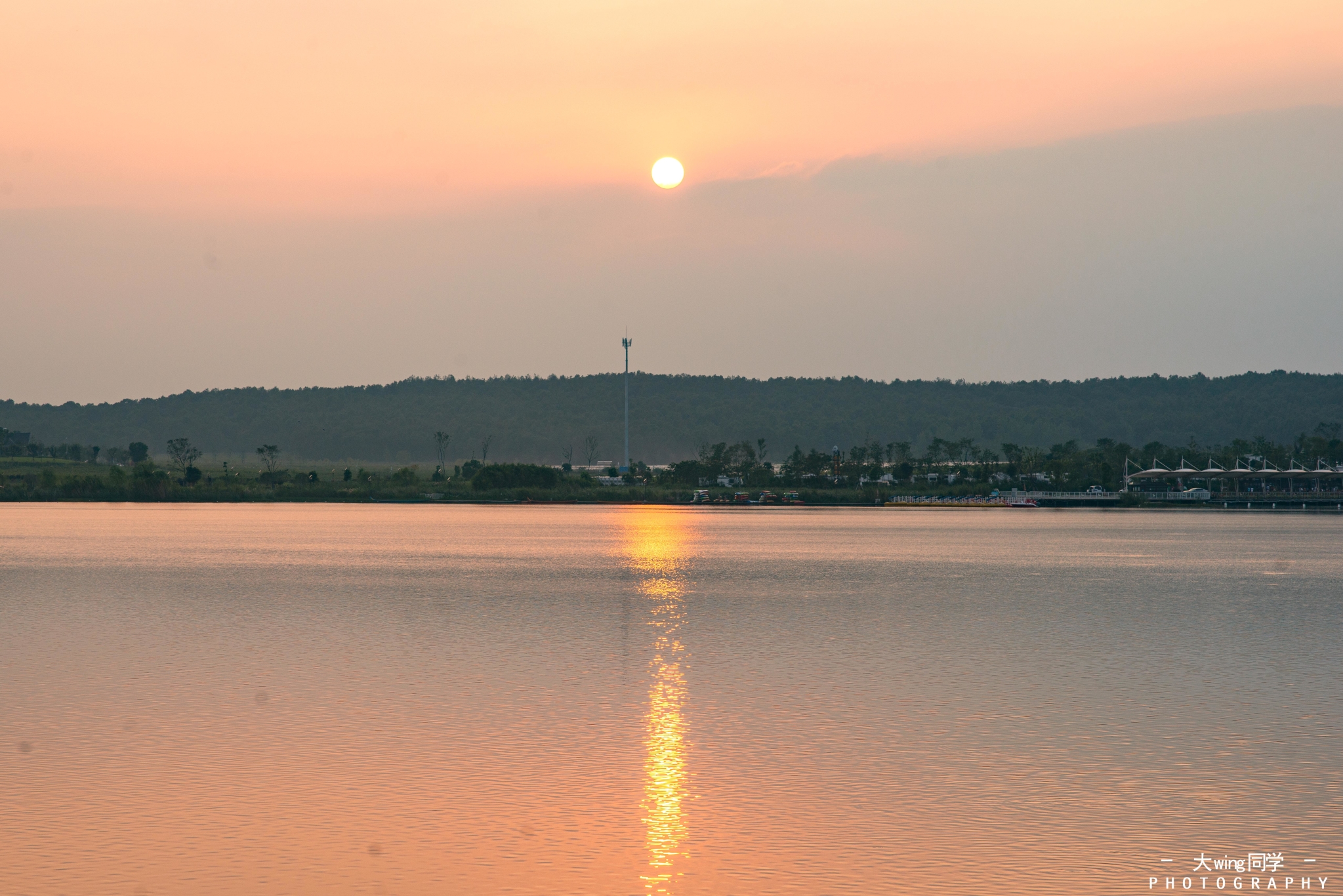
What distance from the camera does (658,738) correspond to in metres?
22.0

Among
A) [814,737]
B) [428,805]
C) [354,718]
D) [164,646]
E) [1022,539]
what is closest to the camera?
[428,805]

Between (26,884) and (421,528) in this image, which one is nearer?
(26,884)

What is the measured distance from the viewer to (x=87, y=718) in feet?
76.1

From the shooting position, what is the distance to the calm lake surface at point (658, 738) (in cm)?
1478

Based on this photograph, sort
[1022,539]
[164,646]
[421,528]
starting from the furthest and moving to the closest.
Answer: [421,528] → [1022,539] → [164,646]

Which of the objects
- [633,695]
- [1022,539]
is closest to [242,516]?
[1022,539]

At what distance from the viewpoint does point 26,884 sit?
13.7 meters

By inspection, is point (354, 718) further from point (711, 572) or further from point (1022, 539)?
point (1022, 539)

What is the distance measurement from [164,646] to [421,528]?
89341 millimetres

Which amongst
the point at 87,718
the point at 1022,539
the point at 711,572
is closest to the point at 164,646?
the point at 87,718

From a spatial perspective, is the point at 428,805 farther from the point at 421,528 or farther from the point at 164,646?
the point at 421,528

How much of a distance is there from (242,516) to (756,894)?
5786 inches

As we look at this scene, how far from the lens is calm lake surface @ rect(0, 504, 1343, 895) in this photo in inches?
582

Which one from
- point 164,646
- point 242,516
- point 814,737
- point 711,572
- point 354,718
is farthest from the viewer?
point 242,516
